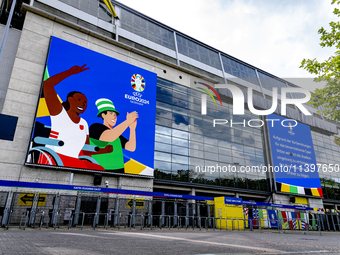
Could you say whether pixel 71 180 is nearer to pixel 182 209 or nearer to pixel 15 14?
pixel 182 209

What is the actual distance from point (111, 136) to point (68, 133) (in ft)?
11.9

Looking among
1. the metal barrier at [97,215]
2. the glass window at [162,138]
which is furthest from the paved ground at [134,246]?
the glass window at [162,138]

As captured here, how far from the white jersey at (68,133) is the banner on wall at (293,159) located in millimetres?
25676

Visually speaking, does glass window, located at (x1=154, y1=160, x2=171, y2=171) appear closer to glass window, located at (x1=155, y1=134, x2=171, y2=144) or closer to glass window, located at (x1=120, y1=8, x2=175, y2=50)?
glass window, located at (x1=155, y1=134, x2=171, y2=144)

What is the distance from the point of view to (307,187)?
34.1m

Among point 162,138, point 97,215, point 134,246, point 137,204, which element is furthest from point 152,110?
point 134,246

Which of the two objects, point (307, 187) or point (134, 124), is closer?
point (134, 124)

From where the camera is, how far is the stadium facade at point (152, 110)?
62.1 feet

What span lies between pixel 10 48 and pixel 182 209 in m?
21.3

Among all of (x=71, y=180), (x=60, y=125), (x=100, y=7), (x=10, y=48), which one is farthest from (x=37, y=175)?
(x=100, y=7)

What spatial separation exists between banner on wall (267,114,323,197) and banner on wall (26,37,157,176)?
1948 cm

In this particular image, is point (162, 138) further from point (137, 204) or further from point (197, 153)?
point (137, 204)

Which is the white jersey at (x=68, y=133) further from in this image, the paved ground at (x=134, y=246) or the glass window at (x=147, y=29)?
the glass window at (x=147, y=29)

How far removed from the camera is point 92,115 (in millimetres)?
20938
